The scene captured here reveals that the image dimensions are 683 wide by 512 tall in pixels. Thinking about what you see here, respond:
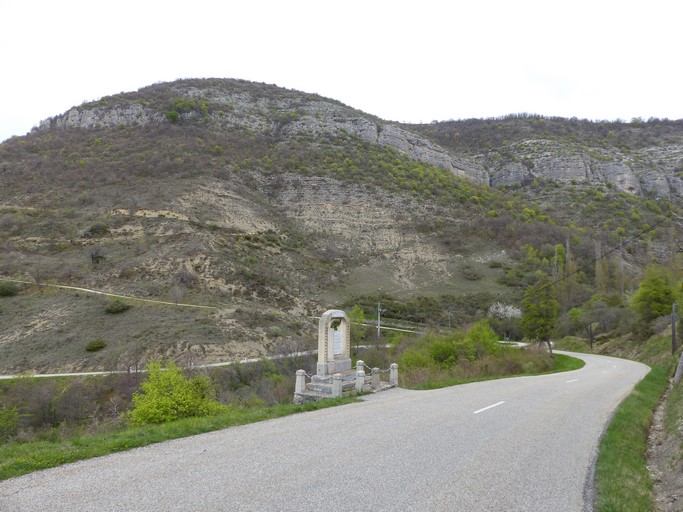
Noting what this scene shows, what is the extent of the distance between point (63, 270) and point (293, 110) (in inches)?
2645

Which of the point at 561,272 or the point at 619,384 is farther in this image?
the point at 561,272

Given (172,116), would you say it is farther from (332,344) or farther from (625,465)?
(625,465)

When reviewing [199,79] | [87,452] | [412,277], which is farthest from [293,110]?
[87,452]

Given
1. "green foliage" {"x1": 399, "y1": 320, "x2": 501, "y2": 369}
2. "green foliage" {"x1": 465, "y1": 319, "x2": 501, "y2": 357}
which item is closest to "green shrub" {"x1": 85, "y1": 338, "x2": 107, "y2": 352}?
"green foliage" {"x1": 399, "y1": 320, "x2": 501, "y2": 369}

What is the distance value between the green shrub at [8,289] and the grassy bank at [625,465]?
40.2 meters

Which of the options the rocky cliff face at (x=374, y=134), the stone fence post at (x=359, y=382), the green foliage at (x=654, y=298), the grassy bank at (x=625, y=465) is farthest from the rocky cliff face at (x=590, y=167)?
the stone fence post at (x=359, y=382)

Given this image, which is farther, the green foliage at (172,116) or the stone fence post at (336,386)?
the green foliage at (172,116)

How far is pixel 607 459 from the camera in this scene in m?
6.49

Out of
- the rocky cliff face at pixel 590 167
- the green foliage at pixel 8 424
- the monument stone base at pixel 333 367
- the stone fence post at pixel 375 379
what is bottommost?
the green foliage at pixel 8 424

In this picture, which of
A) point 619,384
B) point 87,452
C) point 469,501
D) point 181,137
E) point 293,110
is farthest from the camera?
point 293,110

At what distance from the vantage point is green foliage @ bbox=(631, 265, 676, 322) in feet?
112

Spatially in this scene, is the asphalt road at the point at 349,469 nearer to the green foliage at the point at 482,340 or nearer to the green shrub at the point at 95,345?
the green foliage at the point at 482,340

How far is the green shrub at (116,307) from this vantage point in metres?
30.9

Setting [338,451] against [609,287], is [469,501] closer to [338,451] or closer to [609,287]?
[338,451]
